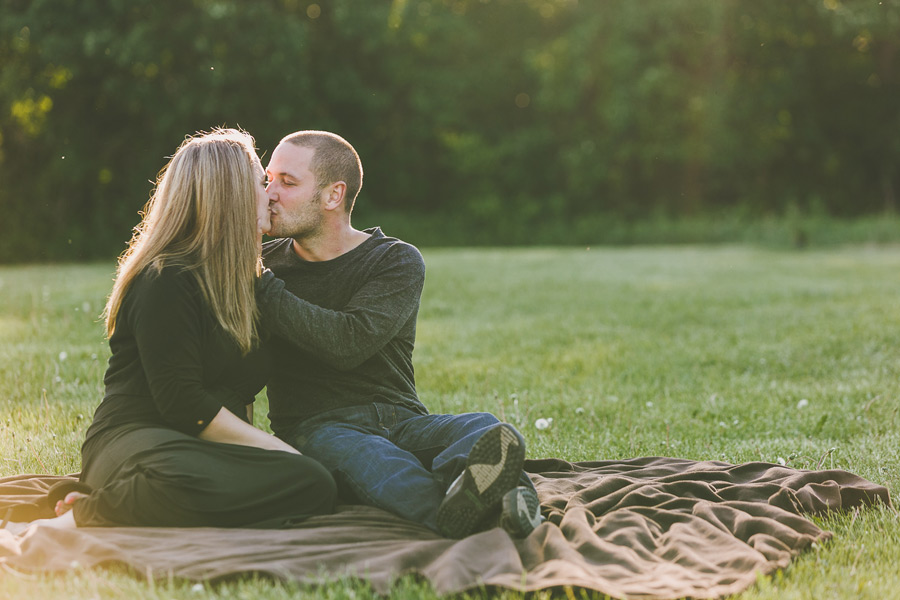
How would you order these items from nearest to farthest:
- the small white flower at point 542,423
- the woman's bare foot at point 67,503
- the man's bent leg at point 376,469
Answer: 1. the woman's bare foot at point 67,503
2. the man's bent leg at point 376,469
3. the small white flower at point 542,423

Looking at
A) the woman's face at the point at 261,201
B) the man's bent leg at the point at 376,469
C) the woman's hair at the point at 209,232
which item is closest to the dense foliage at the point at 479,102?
the woman's face at the point at 261,201

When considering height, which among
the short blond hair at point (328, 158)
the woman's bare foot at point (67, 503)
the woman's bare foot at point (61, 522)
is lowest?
the woman's bare foot at point (61, 522)

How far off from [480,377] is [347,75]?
2207cm

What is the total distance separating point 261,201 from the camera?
13.0ft

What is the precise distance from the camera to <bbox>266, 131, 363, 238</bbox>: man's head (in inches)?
167

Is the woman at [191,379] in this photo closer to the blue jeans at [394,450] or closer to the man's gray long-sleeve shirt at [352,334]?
Answer: the blue jeans at [394,450]

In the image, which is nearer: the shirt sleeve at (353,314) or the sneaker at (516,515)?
the sneaker at (516,515)

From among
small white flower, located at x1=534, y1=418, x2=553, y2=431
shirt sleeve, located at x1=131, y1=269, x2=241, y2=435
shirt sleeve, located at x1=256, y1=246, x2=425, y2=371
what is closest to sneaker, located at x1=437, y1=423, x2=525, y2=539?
shirt sleeve, located at x1=256, y1=246, x2=425, y2=371

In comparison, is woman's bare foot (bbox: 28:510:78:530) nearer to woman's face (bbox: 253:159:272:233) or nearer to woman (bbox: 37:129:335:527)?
woman (bbox: 37:129:335:527)

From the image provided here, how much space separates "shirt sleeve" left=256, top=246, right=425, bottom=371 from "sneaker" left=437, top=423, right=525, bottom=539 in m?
0.88

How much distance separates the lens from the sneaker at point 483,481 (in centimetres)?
341

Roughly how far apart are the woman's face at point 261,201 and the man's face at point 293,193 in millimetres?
155

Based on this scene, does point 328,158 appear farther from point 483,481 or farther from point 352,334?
point 483,481

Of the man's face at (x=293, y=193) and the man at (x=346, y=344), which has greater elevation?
the man's face at (x=293, y=193)
